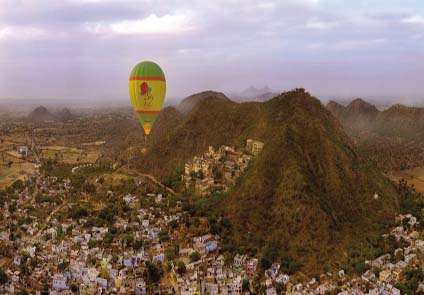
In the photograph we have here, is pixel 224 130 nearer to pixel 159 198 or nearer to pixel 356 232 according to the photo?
pixel 159 198

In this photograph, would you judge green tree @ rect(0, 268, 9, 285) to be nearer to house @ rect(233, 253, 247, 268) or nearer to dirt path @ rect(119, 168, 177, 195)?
house @ rect(233, 253, 247, 268)

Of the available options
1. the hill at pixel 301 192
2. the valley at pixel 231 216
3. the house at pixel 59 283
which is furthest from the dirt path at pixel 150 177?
the house at pixel 59 283

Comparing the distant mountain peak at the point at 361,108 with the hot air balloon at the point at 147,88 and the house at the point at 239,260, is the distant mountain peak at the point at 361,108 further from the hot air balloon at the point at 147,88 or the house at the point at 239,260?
the house at the point at 239,260

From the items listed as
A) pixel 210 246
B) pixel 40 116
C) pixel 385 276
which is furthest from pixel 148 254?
pixel 40 116

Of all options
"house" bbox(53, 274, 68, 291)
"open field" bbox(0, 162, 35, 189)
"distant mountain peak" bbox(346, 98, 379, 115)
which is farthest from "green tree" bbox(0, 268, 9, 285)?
"distant mountain peak" bbox(346, 98, 379, 115)

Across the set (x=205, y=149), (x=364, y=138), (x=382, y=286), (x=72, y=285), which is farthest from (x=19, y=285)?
(x=364, y=138)

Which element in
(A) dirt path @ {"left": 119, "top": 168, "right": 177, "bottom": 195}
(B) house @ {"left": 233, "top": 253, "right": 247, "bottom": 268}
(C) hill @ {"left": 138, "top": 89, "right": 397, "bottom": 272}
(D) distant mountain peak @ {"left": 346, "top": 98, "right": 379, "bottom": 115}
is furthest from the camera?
(D) distant mountain peak @ {"left": 346, "top": 98, "right": 379, "bottom": 115}
